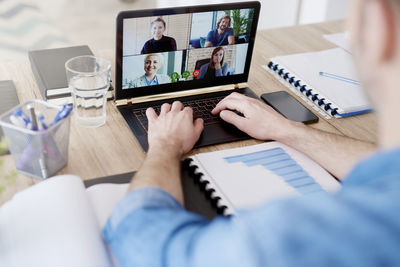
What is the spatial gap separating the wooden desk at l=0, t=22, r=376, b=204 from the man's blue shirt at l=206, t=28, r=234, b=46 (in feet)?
0.71

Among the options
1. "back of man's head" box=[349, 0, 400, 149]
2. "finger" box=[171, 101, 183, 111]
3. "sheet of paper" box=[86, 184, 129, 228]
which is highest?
"back of man's head" box=[349, 0, 400, 149]

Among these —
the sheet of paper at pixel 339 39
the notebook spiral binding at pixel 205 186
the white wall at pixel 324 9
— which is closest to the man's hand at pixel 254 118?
the notebook spiral binding at pixel 205 186

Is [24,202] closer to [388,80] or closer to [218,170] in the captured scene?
[218,170]

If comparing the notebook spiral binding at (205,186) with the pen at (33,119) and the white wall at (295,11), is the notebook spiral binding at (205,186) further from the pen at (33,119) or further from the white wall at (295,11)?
the white wall at (295,11)

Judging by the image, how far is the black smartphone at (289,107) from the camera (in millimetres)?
1240

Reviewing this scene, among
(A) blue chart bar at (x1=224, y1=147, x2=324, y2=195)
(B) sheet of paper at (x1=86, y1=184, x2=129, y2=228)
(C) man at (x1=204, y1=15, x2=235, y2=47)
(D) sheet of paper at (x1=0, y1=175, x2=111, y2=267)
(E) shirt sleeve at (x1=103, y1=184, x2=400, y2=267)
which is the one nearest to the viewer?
(E) shirt sleeve at (x1=103, y1=184, x2=400, y2=267)

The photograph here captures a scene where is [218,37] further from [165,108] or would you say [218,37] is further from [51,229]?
[51,229]

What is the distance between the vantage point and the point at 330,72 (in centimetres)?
147

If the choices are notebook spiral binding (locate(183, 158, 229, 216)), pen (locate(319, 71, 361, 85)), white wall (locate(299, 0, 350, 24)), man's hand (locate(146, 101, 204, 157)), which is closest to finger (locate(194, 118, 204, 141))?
man's hand (locate(146, 101, 204, 157))

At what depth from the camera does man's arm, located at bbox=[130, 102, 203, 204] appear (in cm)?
84

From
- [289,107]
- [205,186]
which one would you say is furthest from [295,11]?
[205,186]

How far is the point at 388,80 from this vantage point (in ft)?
1.73

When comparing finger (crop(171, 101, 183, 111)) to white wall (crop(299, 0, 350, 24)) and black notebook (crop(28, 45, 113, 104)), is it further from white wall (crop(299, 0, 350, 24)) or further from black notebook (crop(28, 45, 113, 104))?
white wall (crop(299, 0, 350, 24))

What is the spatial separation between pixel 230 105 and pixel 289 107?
0.20 meters
